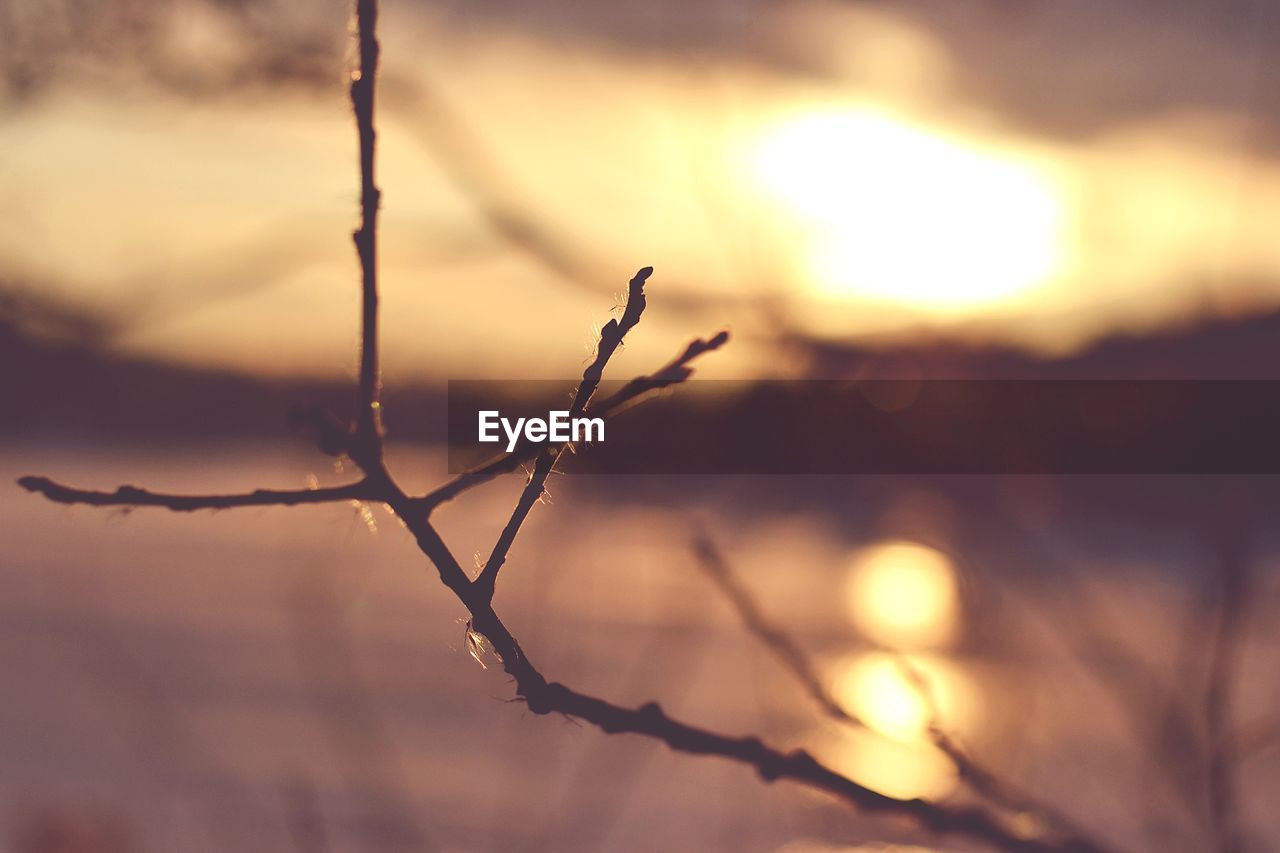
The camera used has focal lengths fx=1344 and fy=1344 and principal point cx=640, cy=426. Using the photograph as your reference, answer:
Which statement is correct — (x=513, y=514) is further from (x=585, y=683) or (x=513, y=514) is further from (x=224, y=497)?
(x=585, y=683)

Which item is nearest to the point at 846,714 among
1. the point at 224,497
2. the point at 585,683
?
the point at 224,497

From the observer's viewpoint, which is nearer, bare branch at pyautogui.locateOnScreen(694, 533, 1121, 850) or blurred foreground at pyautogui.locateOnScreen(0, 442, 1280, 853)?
bare branch at pyautogui.locateOnScreen(694, 533, 1121, 850)

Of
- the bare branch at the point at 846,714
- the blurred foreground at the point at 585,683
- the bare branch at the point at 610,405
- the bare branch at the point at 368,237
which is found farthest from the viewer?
the blurred foreground at the point at 585,683

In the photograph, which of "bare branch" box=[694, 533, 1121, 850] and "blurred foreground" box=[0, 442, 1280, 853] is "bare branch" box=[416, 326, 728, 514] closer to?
"blurred foreground" box=[0, 442, 1280, 853]

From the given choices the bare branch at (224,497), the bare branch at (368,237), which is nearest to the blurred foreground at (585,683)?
the bare branch at (224,497)

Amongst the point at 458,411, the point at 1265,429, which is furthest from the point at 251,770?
the point at 1265,429

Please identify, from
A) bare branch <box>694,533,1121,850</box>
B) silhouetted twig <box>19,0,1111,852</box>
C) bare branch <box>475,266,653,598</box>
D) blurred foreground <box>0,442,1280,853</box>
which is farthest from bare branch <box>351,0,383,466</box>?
bare branch <box>694,533,1121,850</box>

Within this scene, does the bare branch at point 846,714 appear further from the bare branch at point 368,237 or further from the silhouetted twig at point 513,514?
the bare branch at point 368,237

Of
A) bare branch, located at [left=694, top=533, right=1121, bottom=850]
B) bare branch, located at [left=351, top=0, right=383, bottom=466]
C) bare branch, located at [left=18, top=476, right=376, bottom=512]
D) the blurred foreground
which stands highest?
bare branch, located at [left=351, top=0, right=383, bottom=466]
